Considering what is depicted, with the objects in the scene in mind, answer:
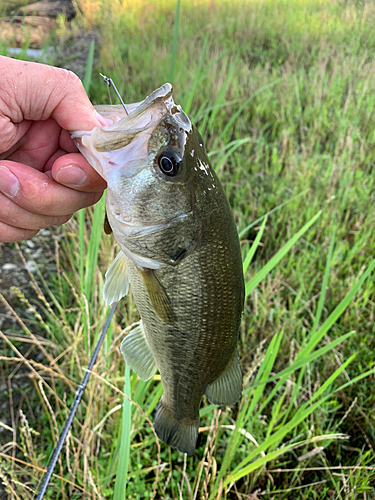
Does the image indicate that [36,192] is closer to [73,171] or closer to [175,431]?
[73,171]

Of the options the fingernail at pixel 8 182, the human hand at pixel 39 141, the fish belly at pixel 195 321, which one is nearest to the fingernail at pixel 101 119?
the human hand at pixel 39 141

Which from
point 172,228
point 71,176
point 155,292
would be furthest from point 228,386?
point 71,176

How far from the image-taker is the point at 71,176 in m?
1.07

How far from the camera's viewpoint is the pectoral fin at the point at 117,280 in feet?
3.56

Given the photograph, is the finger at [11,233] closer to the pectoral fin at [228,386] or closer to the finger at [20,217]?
the finger at [20,217]

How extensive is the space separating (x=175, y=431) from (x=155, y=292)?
475 millimetres

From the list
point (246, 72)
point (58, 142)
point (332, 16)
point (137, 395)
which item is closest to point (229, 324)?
point (137, 395)

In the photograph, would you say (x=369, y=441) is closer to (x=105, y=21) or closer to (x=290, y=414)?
(x=290, y=414)

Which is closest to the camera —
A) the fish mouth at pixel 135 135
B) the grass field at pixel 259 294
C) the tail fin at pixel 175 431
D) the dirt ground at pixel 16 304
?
the fish mouth at pixel 135 135

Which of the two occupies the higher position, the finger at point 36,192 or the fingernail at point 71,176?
the fingernail at point 71,176

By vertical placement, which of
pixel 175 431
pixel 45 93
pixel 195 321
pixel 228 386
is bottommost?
pixel 175 431

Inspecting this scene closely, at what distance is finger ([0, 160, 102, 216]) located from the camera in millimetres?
1087

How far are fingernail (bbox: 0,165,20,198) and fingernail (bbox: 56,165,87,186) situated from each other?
0.12m

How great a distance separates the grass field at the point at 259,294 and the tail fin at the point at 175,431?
0.33 ft
